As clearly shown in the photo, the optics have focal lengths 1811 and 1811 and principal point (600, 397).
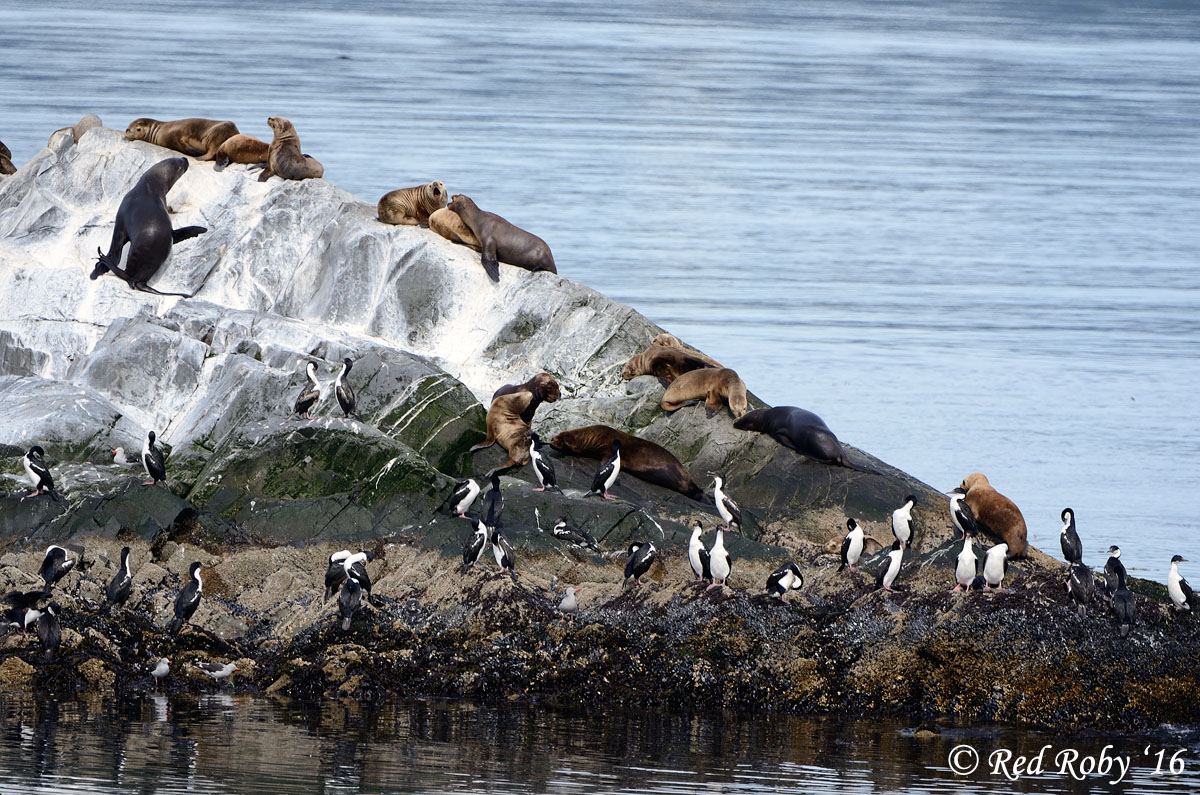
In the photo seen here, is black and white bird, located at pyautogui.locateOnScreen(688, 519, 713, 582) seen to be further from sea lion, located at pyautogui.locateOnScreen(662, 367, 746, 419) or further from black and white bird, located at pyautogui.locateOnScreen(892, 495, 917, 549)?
sea lion, located at pyautogui.locateOnScreen(662, 367, 746, 419)

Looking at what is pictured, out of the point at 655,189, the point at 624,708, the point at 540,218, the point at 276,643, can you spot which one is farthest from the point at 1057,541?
the point at 655,189

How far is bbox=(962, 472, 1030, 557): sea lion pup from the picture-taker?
15406 mm

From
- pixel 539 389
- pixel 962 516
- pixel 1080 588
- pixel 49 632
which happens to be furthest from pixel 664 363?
pixel 49 632

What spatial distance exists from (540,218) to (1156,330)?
1356cm

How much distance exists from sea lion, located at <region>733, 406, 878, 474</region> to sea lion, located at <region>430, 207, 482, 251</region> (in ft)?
12.7

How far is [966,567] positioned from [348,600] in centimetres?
464

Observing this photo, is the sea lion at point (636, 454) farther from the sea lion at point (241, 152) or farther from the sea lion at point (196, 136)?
the sea lion at point (196, 136)

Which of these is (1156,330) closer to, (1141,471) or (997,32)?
(1141,471)

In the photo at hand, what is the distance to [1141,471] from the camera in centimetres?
2316

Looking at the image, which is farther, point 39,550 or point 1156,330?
point 1156,330

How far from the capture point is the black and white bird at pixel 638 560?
1390 centimetres

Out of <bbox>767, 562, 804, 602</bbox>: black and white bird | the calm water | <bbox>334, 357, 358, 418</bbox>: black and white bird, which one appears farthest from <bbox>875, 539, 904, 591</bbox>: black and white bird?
the calm water

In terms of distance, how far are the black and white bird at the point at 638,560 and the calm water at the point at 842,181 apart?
21.6ft

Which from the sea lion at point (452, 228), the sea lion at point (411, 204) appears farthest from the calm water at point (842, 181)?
the sea lion at point (411, 204)
